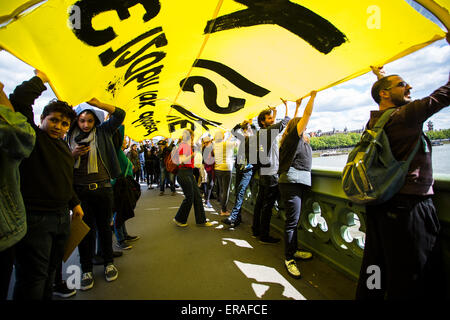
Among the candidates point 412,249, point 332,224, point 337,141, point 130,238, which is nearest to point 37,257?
point 130,238

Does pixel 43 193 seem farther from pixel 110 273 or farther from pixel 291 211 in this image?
pixel 291 211

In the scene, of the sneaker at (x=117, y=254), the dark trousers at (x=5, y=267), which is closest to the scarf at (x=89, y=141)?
the dark trousers at (x=5, y=267)

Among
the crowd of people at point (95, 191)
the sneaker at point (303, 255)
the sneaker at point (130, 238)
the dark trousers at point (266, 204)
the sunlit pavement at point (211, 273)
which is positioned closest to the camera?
the crowd of people at point (95, 191)

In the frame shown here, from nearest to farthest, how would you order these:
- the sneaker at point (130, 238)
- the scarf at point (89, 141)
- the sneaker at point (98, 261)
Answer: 1. the scarf at point (89, 141)
2. the sneaker at point (98, 261)
3. the sneaker at point (130, 238)

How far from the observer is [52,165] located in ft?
4.78

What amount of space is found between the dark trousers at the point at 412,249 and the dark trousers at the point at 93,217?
8.24 ft

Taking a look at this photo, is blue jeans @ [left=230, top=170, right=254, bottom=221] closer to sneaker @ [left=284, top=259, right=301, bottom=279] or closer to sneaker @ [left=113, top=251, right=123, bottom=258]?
sneaker @ [left=284, top=259, right=301, bottom=279]

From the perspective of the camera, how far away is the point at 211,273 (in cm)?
232

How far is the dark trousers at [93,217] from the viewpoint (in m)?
2.15

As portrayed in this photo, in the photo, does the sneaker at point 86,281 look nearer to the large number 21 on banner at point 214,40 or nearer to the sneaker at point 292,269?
the large number 21 on banner at point 214,40

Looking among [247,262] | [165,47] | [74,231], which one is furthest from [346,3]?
[74,231]

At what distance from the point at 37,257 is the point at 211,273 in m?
1.61
